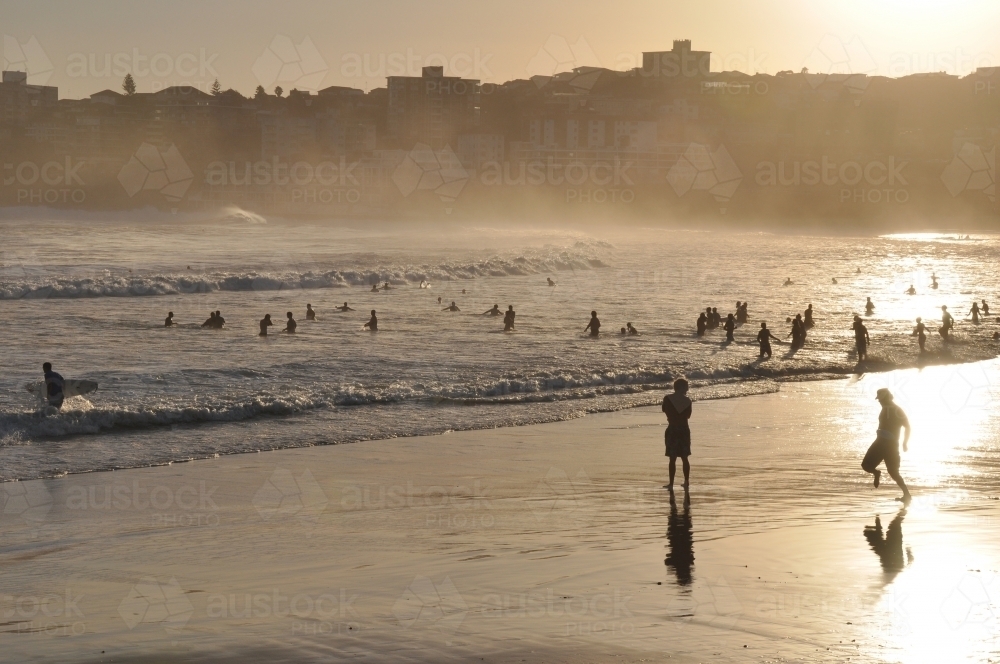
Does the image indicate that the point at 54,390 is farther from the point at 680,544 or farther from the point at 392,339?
the point at 392,339

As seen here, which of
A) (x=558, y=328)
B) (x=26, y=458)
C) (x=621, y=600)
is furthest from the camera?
(x=558, y=328)

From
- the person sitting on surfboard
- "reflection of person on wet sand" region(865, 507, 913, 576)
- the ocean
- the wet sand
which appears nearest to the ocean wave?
the ocean

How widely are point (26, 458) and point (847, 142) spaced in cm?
15206

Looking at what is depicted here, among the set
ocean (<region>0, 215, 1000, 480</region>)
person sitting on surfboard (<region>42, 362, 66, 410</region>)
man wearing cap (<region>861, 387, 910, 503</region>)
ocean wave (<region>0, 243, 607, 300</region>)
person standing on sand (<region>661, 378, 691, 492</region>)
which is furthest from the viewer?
ocean wave (<region>0, 243, 607, 300</region>)

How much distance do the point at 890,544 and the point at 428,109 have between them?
549 ft

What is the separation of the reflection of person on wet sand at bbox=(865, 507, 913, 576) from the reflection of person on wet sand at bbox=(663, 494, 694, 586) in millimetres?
1422

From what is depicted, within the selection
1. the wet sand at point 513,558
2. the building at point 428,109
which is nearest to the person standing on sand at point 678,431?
the wet sand at point 513,558

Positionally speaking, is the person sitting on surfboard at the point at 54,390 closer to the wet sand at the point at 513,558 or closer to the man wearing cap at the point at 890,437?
the wet sand at the point at 513,558

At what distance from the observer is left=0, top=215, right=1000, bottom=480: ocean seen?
1702 centimetres

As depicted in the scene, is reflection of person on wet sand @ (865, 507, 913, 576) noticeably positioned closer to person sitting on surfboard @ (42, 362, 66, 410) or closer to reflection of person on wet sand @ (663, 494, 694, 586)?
reflection of person on wet sand @ (663, 494, 694, 586)

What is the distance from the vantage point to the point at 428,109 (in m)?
172

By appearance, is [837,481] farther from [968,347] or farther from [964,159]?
A: [964,159]

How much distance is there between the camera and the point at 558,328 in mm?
32188

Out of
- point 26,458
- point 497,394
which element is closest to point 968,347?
point 497,394
